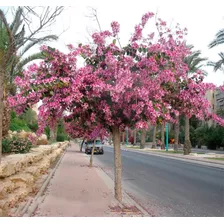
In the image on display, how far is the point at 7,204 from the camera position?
311 inches

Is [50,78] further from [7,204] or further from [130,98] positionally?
[7,204]

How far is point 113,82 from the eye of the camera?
8016 millimetres

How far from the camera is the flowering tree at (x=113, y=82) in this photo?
Answer: 747cm

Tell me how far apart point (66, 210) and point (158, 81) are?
3.33 m

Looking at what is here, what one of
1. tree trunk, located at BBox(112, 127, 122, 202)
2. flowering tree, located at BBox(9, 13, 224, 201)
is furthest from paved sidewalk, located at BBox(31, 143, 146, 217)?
flowering tree, located at BBox(9, 13, 224, 201)

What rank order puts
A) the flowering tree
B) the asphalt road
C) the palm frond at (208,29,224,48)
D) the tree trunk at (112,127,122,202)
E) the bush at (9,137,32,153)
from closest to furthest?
1. the flowering tree
2. the asphalt road
3. the tree trunk at (112,127,122,202)
4. the bush at (9,137,32,153)
5. the palm frond at (208,29,224,48)

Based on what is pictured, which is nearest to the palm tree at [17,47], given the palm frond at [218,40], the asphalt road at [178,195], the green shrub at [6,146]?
the green shrub at [6,146]

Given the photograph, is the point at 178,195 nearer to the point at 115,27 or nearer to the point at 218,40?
the point at 115,27

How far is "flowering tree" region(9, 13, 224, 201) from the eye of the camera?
7.47m

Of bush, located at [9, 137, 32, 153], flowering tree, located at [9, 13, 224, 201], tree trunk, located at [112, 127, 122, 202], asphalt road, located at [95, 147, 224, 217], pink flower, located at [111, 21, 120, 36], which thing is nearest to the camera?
flowering tree, located at [9, 13, 224, 201]

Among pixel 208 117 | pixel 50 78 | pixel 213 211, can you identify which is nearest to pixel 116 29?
pixel 50 78

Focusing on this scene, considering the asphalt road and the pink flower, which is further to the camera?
the asphalt road

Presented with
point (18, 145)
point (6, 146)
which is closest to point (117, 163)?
point (6, 146)

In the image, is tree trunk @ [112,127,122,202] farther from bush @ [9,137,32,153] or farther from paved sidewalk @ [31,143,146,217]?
bush @ [9,137,32,153]
